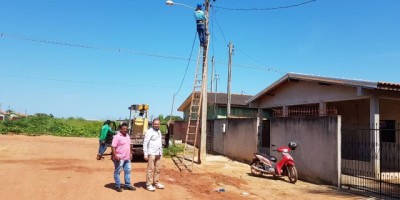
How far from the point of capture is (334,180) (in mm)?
11469

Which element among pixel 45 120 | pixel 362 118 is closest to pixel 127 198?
pixel 362 118

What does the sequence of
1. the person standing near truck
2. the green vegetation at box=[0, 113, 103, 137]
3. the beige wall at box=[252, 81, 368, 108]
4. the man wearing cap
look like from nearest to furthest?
the person standing near truck → the beige wall at box=[252, 81, 368, 108] → the man wearing cap → the green vegetation at box=[0, 113, 103, 137]

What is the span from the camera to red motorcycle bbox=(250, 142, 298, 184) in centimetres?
1246

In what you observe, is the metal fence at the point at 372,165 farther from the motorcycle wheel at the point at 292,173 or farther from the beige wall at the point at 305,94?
the beige wall at the point at 305,94

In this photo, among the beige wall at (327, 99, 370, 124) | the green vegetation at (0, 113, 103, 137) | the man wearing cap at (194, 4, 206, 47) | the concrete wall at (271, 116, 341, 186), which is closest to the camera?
the concrete wall at (271, 116, 341, 186)

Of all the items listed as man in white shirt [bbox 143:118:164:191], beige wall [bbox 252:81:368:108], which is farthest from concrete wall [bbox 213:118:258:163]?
man in white shirt [bbox 143:118:164:191]

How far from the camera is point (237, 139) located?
61.4 feet

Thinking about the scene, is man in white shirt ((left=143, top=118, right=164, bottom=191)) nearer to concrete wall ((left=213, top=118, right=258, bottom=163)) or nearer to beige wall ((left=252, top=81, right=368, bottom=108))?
concrete wall ((left=213, top=118, right=258, bottom=163))

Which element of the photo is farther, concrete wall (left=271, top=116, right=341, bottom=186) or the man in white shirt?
concrete wall (left=271, top=116, right=341, bottom=186)

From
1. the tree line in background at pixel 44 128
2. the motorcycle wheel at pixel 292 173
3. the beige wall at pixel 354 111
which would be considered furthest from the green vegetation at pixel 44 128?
the motorcycle wheel at pixel 292 173

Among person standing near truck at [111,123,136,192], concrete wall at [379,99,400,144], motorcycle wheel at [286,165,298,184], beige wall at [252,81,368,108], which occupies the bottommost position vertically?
motorcycle wheel at [286,165,298,184]

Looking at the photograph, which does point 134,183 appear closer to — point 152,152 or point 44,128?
point 152,152

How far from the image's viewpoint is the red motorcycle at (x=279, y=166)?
12.5 m

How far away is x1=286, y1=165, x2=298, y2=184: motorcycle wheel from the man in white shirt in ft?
14.9
